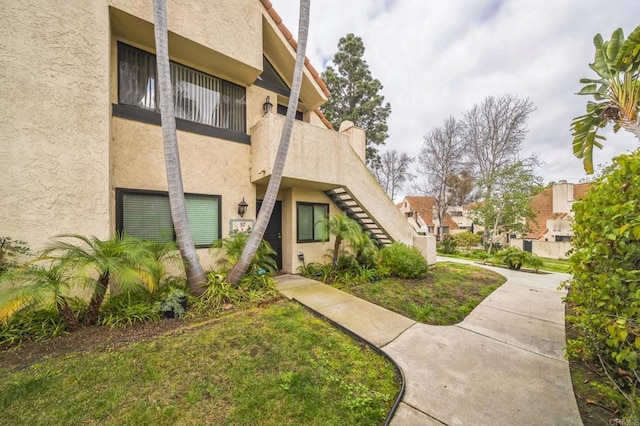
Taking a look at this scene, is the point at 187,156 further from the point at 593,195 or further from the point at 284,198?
the point at 593,195

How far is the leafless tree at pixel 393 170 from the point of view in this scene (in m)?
26.5

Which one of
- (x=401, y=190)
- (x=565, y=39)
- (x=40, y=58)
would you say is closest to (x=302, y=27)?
(x=40, y=58)

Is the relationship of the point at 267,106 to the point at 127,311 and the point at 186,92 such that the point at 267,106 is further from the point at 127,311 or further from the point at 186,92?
the point at 127,311

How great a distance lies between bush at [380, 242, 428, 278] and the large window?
20.8 feet

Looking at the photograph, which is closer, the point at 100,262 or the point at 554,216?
the point at 100,262

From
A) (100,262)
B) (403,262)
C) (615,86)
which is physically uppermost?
(615,86)

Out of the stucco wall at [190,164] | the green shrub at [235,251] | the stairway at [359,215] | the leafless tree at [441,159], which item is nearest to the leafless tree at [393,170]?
the leafless tree at [441,159]

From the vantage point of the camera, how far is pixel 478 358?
3340 mm

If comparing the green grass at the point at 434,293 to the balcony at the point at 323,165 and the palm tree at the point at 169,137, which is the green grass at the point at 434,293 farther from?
the palm tree at the point at 169,137

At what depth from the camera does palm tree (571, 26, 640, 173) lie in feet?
15.1

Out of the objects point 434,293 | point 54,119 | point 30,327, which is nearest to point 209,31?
point 54,119

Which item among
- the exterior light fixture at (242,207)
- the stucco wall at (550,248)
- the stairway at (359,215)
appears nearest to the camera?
the exterior light fixture at (242,207)

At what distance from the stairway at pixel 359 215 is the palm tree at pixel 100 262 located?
613cm

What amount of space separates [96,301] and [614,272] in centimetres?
714
